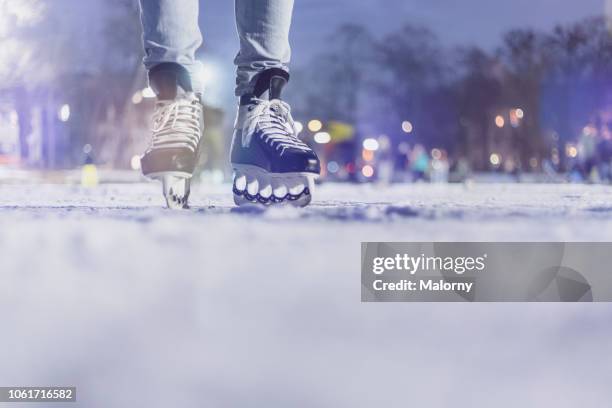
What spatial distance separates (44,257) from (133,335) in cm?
49

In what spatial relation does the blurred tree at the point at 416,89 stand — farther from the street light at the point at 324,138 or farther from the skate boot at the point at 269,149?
the skate boot at the point at 269,149

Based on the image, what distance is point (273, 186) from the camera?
8.46ft

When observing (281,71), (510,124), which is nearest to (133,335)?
(281,71)

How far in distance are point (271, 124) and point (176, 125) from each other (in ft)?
0.98

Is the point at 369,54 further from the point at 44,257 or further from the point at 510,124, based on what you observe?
the point at 44,257

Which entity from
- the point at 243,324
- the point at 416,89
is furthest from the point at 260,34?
the point at 416,89

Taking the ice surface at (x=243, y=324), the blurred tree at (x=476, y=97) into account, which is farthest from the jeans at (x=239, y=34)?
the blurred tree at (x=476, y=97)

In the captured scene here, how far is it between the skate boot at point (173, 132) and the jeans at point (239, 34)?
0.13 ft

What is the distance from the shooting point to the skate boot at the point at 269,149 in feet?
8.13

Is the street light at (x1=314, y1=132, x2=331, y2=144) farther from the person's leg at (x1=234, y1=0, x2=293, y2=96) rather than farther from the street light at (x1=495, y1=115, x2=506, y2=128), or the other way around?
the person's leg at (x1=234, y1=0, x2=293, y2=96)

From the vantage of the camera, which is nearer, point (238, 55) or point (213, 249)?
point (213, 249)

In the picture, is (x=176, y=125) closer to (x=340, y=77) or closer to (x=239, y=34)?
(x=239, y=34)

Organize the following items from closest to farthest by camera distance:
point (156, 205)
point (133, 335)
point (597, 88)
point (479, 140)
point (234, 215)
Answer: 1. point (133, 335)
2. point (234, 215)
3. point (156, 205)
4. point (597, 88)
5. point (479, 140)

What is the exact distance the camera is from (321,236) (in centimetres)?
197
